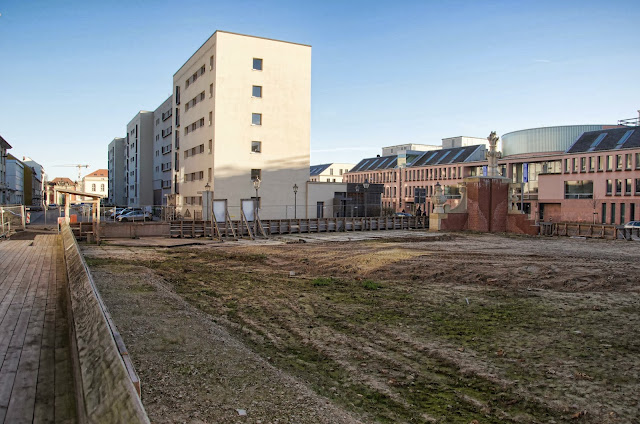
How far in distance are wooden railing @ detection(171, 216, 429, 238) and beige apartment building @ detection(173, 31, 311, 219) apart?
8.39 m

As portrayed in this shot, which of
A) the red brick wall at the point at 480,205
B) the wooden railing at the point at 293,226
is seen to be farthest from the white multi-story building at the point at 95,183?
the red brick wall at the point at 480,205

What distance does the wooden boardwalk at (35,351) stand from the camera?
15.1 ft

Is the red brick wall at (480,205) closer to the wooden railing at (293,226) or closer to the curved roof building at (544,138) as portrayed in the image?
the wooden railing at (293,226)

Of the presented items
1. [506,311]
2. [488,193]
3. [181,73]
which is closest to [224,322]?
[506,311]

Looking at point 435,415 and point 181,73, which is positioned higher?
point 181,73

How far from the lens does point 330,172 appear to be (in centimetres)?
13875

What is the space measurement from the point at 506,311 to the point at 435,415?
6.08 meters

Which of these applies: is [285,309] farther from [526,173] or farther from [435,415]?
[526,173]

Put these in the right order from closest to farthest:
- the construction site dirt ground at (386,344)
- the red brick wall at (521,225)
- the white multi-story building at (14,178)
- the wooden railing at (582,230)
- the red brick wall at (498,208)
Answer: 1. the construction site dirt ground at (386,344)
2. the wooden railing at (582,230)
3. the red brick wall at (521,225)
4. the red brick wall at (498,208)
5. the white multi-story building at (14,178)

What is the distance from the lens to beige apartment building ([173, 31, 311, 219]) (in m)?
47.5

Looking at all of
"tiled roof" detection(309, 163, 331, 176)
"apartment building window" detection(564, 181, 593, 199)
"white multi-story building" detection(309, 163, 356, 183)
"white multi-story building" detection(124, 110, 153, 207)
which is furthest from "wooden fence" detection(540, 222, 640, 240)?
"tiled roof" detection(309, 163, 331, 176)

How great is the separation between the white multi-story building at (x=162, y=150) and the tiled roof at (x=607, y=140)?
57373 mm

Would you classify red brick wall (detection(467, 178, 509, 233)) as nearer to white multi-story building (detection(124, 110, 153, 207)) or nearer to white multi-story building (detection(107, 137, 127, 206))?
white multi-story building (detection(124, 110, 153, 207))

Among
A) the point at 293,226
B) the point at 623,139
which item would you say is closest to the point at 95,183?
the point at 293,226
